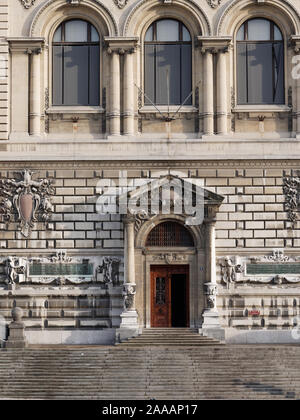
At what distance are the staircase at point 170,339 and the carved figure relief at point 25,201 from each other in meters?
6.61

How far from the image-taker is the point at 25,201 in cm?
4112

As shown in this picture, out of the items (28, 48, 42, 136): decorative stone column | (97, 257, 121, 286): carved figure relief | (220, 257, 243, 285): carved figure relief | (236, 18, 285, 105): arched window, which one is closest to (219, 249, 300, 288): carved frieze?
(220, 257, 243, 285): carved figure relief

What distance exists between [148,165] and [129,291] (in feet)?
18.1

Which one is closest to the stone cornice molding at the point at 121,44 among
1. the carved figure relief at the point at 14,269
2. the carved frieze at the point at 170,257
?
the carved frieze at the point at 170,257

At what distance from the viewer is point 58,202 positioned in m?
41.3

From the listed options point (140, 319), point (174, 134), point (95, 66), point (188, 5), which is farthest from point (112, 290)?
point (188, 5)

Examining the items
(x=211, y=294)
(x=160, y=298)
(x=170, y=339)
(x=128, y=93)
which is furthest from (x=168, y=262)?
(x=128, y=93)

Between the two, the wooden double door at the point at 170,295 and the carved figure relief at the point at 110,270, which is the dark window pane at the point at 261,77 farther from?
Answer: the carved figure relief at the point at 110,270

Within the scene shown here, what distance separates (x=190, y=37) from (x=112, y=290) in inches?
457

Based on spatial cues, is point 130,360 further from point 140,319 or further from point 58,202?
point 58,202

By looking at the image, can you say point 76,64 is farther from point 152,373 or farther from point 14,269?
point 152,373

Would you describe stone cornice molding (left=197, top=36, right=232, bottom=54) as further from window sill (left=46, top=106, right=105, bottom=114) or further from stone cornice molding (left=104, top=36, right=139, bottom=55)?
window sill (left=46, top=106, right=105, bottom=114)

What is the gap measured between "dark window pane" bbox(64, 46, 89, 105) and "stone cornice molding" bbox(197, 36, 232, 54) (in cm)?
514

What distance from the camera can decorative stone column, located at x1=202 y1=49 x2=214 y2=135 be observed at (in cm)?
4141
